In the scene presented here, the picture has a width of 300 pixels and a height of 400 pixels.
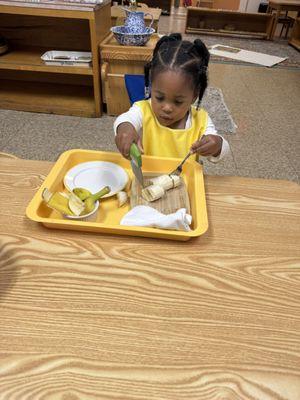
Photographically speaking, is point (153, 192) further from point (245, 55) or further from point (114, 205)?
point (245, 55)

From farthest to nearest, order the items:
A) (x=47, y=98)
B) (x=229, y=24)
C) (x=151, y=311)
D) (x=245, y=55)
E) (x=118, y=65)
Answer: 1. (x=229, y=24)
2. (x=245, y=55)
3. (x=47, y=98)
4. (x=118, y=65)
5. (x=151, y=311)

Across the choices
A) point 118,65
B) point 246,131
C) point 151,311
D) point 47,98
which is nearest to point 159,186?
point 151,311

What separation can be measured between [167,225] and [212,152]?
0.30m

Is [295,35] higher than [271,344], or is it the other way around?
[271,344]

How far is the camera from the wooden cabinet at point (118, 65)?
2100 mm

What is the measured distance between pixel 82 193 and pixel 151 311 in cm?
30

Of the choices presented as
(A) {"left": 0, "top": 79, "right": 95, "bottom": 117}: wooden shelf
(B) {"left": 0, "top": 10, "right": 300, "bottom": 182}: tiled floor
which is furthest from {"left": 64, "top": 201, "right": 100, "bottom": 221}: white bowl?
(A) {"left": 0, "top": 79, "right": 95, "bottom": 117}: wooden shelf

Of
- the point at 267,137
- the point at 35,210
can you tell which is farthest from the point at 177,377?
the point at 267,137

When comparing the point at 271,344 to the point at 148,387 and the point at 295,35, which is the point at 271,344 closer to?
the point at 148,387

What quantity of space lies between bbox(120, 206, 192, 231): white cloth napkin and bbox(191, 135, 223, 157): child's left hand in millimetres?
219

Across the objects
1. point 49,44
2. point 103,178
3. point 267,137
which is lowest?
point 267,137

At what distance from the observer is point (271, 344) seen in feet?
1.47

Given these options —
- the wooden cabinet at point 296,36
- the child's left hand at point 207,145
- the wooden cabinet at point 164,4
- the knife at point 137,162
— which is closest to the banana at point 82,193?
the knife at point 137,162

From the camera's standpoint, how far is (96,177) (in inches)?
30.1
